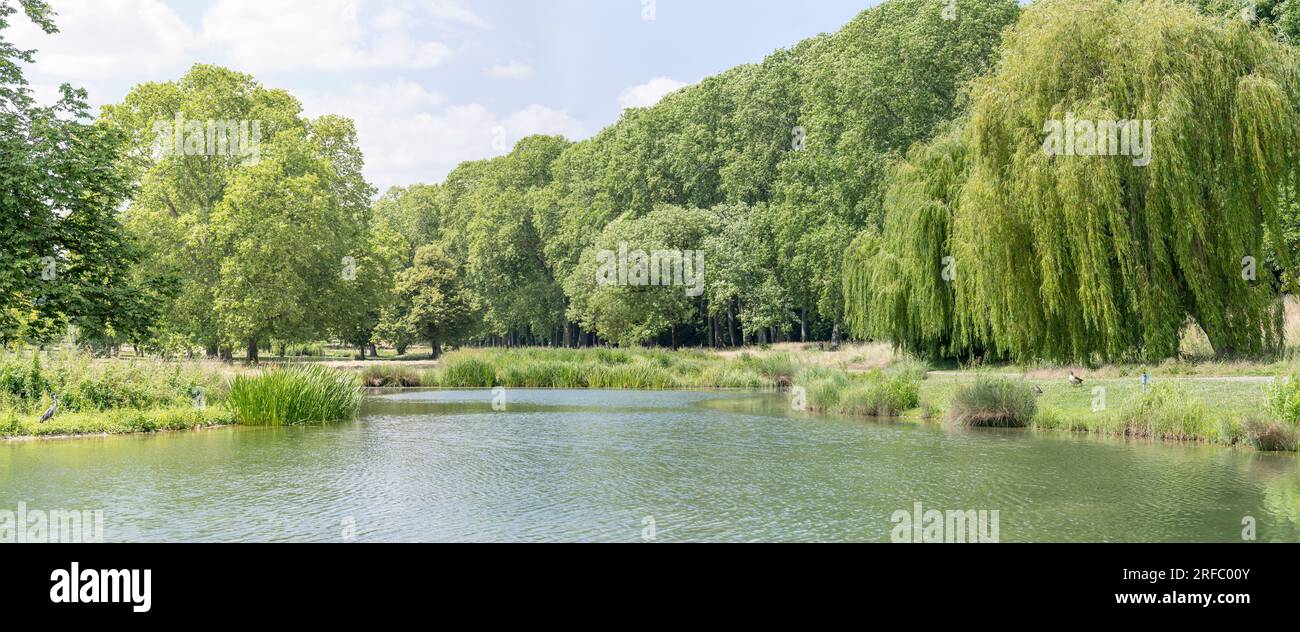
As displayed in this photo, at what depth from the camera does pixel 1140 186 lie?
19719 mm

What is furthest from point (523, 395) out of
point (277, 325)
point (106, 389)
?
point (106, 389)

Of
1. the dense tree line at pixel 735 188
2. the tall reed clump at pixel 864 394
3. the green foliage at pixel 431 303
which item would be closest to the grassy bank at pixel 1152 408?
the tall reed clump at pixel 864 394

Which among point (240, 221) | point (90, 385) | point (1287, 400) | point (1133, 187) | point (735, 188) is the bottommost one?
point (1287, 400)

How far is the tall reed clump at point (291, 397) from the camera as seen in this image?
20547mm

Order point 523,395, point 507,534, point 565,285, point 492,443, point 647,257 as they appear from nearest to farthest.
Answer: point 507,534 → point 492,443 → point 523,395 → point 647,257 → point 565,285

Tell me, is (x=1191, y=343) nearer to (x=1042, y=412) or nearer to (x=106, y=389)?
(x=1042, y=412)

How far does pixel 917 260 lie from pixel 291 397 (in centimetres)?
1770

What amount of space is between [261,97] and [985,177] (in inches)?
1246

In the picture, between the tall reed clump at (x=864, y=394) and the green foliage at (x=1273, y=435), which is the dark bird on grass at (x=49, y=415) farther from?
the green foliage at (x=1273, y=435)

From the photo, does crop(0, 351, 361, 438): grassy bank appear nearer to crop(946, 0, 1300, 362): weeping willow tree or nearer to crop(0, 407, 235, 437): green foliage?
crop(0, 407, 235, 437): green foliage

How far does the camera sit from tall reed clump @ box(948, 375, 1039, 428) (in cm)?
1895

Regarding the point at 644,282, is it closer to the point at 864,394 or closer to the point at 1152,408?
the point at 864,394

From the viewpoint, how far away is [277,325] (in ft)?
120

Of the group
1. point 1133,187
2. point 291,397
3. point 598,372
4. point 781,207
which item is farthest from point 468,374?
point 1133,187
